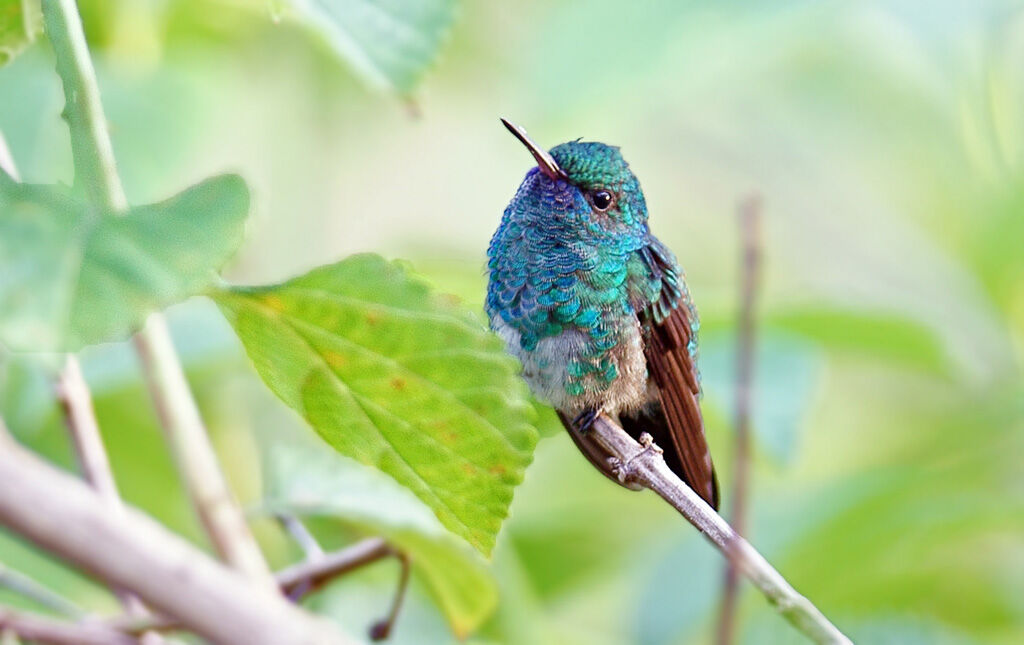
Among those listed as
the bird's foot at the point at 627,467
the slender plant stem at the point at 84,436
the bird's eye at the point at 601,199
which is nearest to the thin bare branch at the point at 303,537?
the slender plant stem at the point at 84,436

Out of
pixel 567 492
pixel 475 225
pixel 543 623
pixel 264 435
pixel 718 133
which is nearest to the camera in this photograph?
pixel 543 623

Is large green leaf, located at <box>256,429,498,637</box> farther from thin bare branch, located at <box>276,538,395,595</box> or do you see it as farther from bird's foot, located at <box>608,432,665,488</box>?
bird's foot, located at <box>608,432,665,488</box>

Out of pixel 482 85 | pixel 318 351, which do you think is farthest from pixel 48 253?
pixel 482 85

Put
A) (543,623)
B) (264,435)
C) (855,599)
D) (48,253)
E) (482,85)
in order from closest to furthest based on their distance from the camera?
(48,253) → (543,623) → (855,599) → (264,435) → (482,85)

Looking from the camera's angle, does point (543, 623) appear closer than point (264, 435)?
Yes

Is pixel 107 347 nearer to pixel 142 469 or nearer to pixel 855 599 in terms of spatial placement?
pixel 142 469

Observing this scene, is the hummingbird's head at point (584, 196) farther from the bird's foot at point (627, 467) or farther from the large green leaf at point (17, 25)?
the large green leaf at point (17, 25)

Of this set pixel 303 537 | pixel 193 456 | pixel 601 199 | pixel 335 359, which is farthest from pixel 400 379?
pixel 601 199
